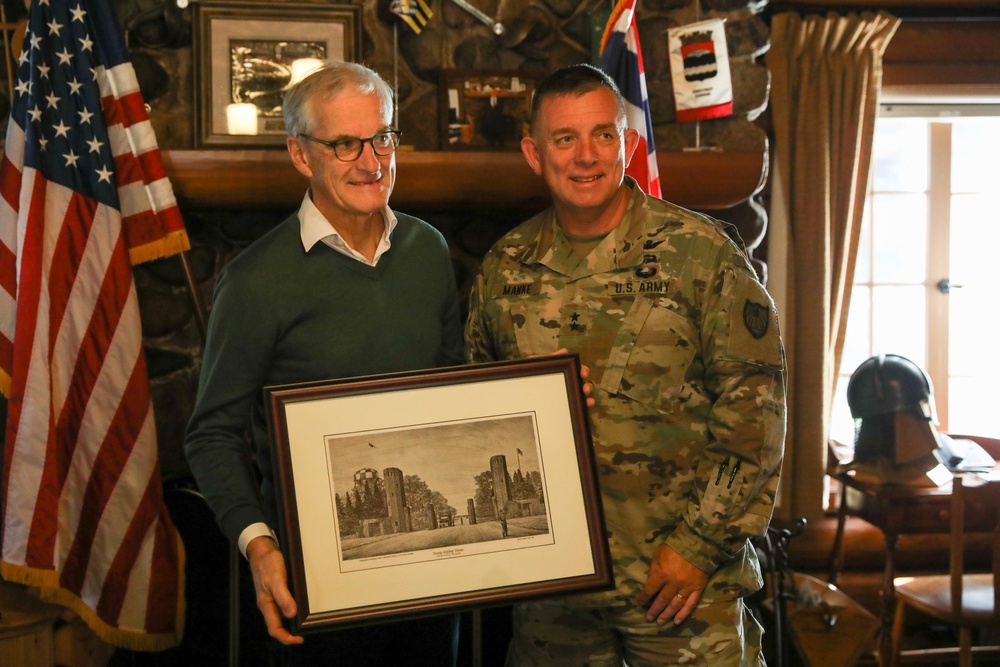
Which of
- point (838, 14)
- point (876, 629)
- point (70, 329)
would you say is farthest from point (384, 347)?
point (838, 14)

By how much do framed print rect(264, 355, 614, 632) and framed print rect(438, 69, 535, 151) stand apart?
143 cm

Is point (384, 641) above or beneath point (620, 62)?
beneath

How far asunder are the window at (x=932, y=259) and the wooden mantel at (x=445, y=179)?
1360 mm

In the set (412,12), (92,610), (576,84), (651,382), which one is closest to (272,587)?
(651,382)

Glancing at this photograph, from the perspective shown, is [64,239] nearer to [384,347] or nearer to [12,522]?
[12,522]

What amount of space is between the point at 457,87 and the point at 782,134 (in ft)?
4.13

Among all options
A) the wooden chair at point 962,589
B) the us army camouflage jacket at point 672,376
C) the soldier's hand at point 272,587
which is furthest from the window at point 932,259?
the soldier's hand at point 272,587

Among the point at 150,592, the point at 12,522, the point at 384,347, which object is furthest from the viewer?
the point at 150,592

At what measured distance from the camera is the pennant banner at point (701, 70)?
110 inches

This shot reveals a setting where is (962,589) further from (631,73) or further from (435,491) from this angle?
(435,491)

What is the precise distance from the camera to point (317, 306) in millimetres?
1565

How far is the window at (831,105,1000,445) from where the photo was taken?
3.75 metres

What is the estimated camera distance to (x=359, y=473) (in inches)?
55.8

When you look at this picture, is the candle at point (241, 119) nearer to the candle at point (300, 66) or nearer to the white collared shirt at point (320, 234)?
the candle at point (300, 66)
